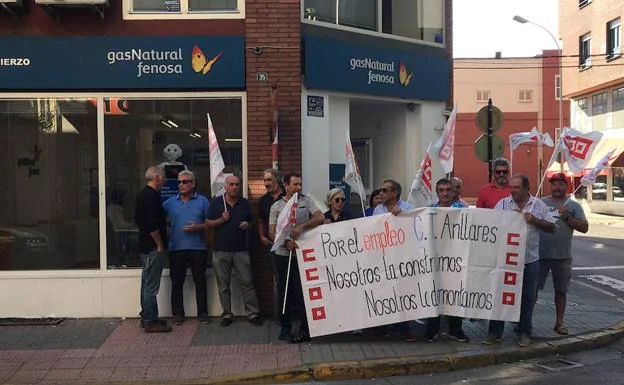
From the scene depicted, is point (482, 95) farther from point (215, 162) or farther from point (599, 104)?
point (215, 162)

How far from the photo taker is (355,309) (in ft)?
21.3

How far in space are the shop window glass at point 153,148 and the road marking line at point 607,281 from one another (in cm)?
700

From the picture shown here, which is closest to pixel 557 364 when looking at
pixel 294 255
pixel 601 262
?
pixel 294 255

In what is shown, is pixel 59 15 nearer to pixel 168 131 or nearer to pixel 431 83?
pixel 168 131

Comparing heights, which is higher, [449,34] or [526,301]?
[449,34]

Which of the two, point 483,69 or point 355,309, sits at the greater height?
point 483,69

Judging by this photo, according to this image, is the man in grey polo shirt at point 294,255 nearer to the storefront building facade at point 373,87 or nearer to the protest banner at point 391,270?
the protest banner at point 391,270

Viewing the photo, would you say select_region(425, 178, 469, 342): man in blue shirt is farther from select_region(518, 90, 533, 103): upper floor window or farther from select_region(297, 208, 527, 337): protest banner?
select_region(518, 90, 533, 103): upper floor window

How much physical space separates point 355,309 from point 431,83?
13.8 feet

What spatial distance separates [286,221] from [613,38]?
91.3 ft

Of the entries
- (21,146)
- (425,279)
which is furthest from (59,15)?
(425,279)

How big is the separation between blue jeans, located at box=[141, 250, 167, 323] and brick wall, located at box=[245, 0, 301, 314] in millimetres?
1242

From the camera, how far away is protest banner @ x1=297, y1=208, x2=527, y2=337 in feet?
21.3

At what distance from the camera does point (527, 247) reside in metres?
6.42
